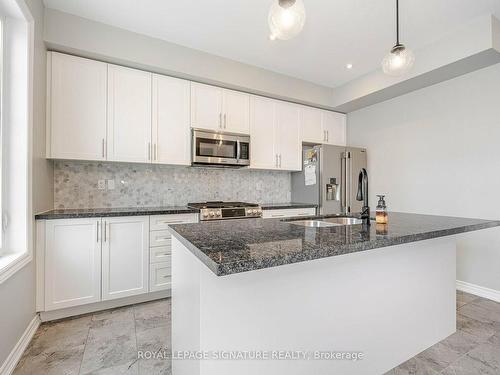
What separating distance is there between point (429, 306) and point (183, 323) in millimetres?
1598

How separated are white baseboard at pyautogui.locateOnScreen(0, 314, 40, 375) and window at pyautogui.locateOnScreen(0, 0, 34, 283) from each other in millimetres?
524

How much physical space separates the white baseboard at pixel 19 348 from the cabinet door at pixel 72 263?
14 centimetres

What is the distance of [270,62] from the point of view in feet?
10.3

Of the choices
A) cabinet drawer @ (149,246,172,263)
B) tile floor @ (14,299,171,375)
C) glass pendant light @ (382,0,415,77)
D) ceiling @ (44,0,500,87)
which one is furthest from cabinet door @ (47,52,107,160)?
glass pendant light @ (382,0,415,77)

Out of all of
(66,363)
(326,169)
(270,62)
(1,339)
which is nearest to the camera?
(1,339)

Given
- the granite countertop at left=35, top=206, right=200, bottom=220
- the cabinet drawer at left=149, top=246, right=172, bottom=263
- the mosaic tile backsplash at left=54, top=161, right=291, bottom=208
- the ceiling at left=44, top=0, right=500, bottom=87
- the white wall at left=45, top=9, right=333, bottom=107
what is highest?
the ceiling at left=44, top=0, right=500, bottom=87

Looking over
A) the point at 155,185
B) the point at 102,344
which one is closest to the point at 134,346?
the point at 102,344

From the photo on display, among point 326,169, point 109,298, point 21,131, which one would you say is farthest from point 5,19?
point 326,169

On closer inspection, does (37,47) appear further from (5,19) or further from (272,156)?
(272,156)

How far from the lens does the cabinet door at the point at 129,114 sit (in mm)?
2590

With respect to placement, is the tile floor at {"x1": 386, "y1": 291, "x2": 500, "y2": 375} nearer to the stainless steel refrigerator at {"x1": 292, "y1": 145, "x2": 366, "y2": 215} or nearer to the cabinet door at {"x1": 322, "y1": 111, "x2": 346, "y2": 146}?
the stainless steel refrigerator at {"x1": 292, "y1": 145, "x2": 366, "y2": 215}

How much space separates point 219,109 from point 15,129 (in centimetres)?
193

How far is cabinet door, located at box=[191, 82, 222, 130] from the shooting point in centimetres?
299

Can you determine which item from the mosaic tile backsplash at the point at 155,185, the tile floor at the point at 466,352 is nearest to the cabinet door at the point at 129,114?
the mosaic tile backsplash at the point at 155,185
